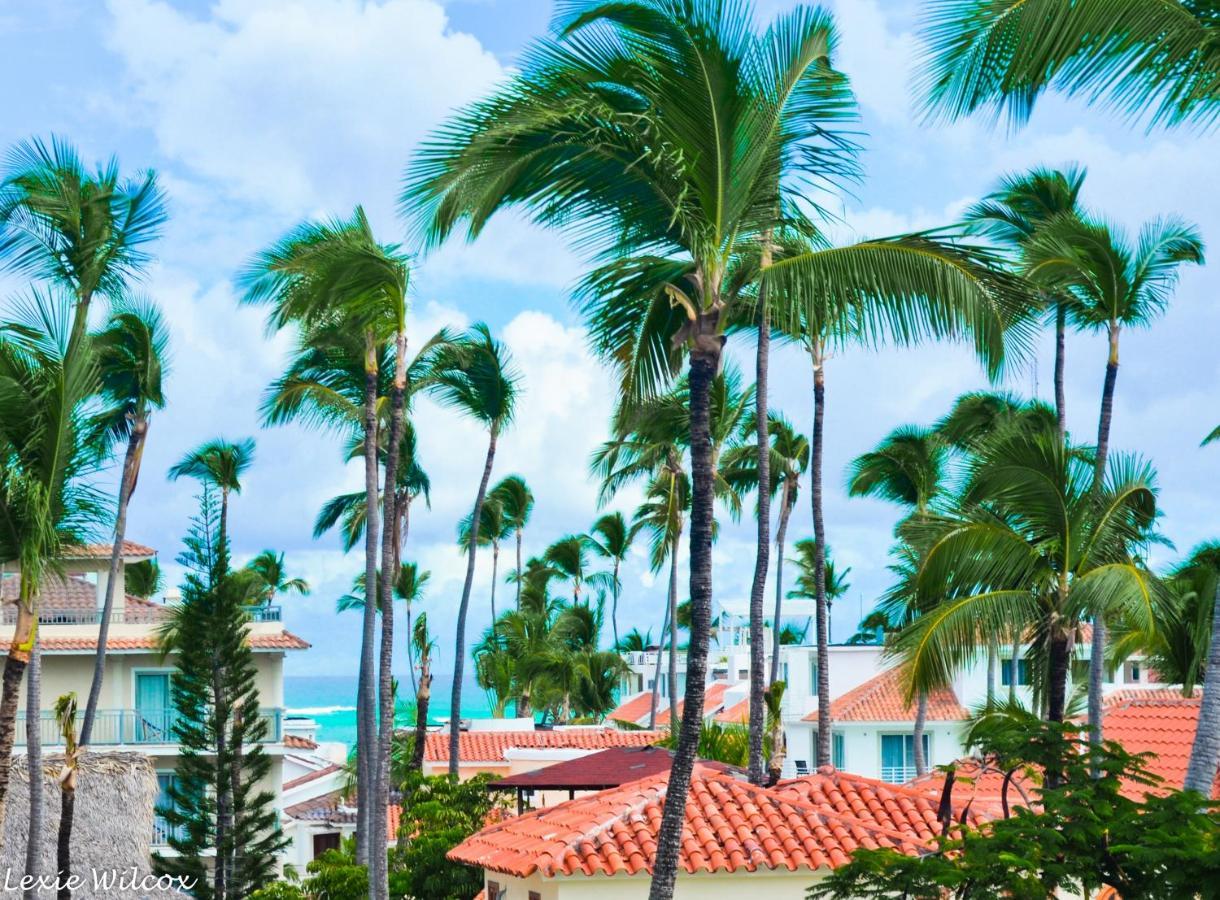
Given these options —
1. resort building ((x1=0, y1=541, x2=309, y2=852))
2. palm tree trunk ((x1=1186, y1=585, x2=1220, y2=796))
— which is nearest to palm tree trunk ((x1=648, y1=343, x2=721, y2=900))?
palm tree trunk ((x1=1186, y1=585, x2=1220, y2=796))

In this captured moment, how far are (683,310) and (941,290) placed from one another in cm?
287

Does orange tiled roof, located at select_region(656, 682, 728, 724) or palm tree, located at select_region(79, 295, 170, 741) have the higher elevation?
palm tree, located at select_region(79, 295, 170, 741)

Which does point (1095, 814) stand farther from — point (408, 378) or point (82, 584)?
point (82, 584)

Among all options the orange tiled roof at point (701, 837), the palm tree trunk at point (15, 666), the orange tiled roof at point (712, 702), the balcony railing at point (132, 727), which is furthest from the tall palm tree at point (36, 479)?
the orange tiled roof at point (712, 702)

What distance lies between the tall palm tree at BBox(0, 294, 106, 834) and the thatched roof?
48.7 feet

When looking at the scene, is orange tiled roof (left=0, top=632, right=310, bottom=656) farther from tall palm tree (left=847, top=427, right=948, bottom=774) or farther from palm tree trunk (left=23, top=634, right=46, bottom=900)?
tall palm tree (left=847, top=427, right=948, bottom=774)

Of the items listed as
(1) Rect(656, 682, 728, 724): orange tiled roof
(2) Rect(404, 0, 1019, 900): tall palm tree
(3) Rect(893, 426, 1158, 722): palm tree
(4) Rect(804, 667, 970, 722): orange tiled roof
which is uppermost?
(2) Rect(404, 0, 1019, 900): tall palm tree

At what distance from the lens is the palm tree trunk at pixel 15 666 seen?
52.2ft

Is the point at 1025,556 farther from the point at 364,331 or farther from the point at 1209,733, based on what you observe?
the point at 364,331

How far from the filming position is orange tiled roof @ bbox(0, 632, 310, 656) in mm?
34781

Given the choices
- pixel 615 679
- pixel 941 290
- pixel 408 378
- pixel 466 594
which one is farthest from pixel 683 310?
pixel 615 679

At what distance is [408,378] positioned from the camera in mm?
29172

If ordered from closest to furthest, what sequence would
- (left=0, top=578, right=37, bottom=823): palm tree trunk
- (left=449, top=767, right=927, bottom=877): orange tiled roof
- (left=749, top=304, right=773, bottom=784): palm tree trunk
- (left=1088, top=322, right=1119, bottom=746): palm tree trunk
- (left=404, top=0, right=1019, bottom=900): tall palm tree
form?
Result: (left=404, top=0, right=1019, bottom=900): tall palm tree
(left=0, top=578, right=37, bottom=823): palm tree trunk
(left=449, top=767, right=927, bottom=877): orange tiled roof
(left=1088, top=322, right=1119, bottom=746): palm tree trunk
(left=749, top=304, right=773, bottom=784): palm tree trunk

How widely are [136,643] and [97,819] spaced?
A: 215 inches
